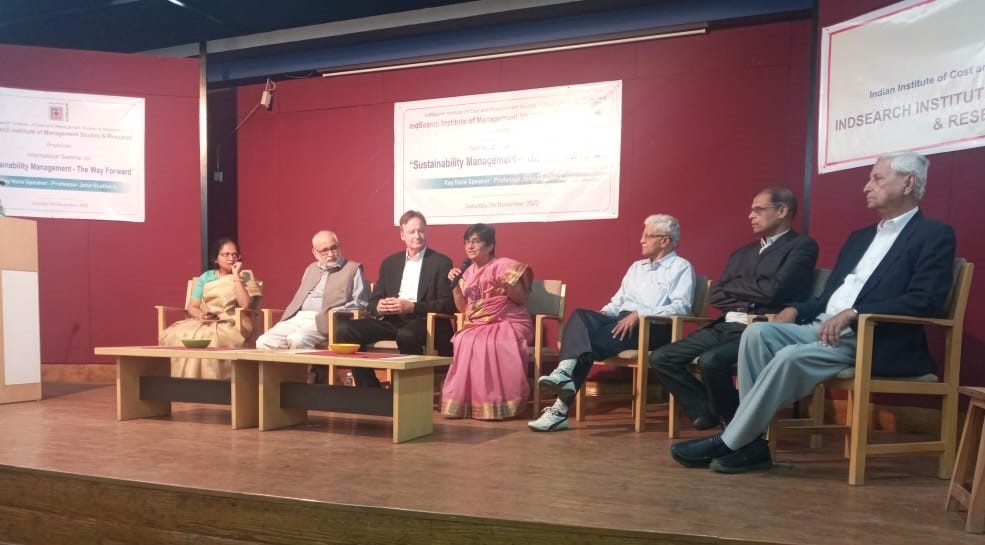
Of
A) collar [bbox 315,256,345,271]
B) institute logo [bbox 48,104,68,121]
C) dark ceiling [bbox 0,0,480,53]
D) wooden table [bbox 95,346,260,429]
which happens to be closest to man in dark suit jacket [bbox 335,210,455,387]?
collar [bbox 315,256,345,271]

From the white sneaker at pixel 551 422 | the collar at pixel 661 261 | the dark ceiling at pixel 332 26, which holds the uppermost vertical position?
the dark ceiling at pixel 332 26

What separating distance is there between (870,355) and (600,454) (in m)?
1.02

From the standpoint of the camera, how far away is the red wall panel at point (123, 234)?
16.0 ft

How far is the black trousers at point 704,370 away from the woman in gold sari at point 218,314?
261 centimetres

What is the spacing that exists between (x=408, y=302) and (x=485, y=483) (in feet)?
5.97

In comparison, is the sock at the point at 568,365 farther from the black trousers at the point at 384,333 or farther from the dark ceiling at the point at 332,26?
the dark ceiling at the point at 332,26

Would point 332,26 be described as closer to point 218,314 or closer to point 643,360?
point 218,314

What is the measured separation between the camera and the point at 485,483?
218cm

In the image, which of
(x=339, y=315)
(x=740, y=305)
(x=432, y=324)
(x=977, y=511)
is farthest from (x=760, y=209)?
(x=339, y=315)

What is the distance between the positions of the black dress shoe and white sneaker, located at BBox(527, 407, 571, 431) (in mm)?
789

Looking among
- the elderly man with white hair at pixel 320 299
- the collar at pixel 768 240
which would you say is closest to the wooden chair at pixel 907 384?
the collar at pixel 768 240

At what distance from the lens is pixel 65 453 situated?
2527 mm

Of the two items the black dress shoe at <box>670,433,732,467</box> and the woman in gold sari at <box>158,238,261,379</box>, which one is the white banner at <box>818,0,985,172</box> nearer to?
the black dress shoe at <box>670,433,732,467</box>

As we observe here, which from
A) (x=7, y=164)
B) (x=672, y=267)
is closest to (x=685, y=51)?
(x=672, y=267)
